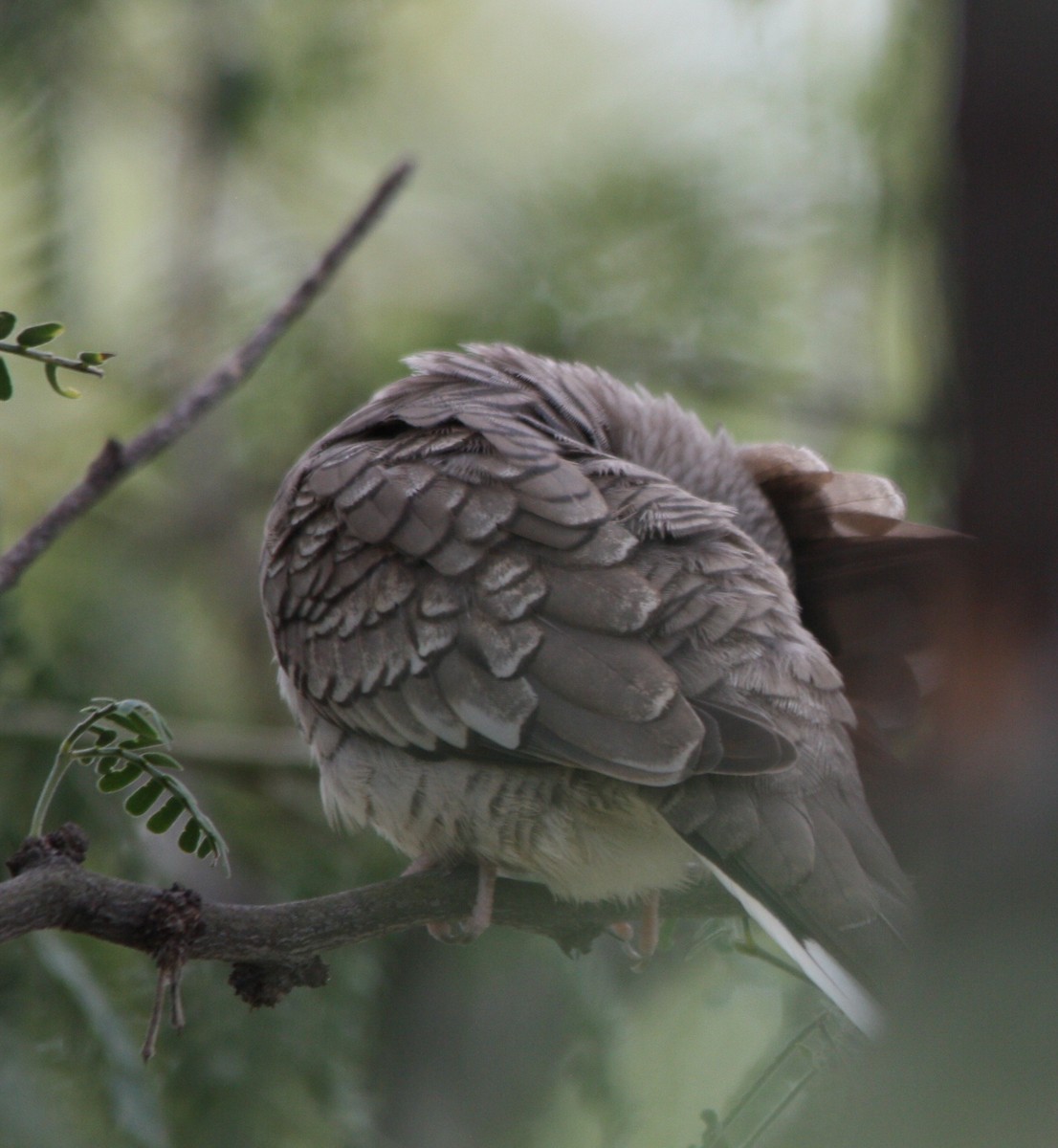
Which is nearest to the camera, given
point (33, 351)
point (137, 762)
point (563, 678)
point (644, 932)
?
point (33, 351)

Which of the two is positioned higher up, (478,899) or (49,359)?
(49,359)

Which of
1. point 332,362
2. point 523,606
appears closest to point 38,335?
point 523,606

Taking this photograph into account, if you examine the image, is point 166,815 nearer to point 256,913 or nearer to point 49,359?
point 256,913

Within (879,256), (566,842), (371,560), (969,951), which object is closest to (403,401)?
(371,560)

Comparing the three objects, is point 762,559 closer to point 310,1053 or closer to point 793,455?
point 793,455

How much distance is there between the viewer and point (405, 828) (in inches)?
119

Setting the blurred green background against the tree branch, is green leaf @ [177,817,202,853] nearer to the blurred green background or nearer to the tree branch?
the tree branch

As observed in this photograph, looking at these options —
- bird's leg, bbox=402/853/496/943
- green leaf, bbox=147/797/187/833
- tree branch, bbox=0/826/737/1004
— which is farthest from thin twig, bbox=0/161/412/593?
bird's leg, bbox=402/853/496/943

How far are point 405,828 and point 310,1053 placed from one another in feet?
2.97

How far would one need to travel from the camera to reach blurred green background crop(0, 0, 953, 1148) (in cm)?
355

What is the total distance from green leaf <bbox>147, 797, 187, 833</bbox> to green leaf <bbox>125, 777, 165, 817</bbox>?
1.0 inches

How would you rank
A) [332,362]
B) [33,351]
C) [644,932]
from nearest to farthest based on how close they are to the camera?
[33,351] → [644,932] → [332,362]

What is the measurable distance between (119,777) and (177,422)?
86 centimetres

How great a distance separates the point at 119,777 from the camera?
2232 mm
